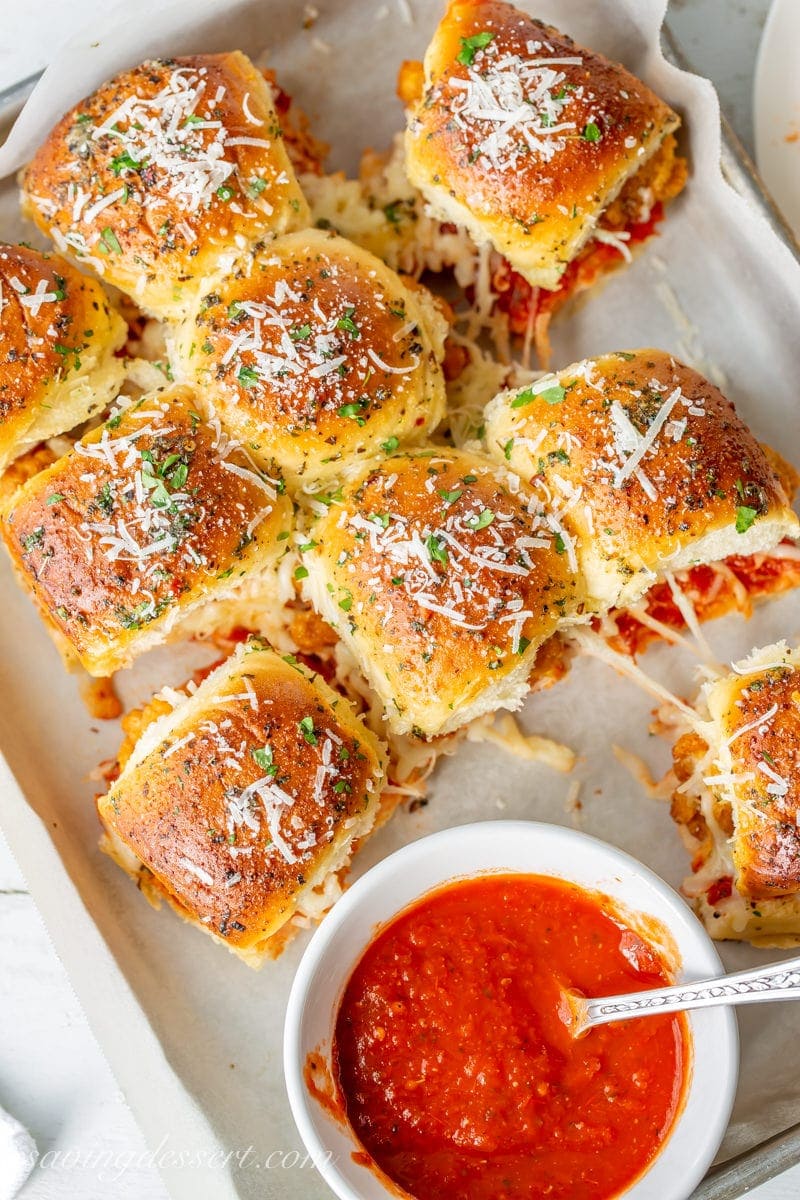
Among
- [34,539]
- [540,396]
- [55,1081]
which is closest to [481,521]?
[540,396]

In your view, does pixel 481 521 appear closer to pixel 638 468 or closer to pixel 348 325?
pixel 638 468

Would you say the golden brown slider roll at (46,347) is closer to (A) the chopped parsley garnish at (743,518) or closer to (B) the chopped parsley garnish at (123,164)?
(B) the chopped parsley garnish at (123,164)

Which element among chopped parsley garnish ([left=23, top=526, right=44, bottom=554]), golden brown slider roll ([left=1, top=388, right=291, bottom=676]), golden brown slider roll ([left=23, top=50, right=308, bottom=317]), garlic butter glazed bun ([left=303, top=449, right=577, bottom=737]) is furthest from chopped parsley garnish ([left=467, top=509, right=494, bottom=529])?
chopped parsley garnish ([left=23, top=526, right=44, bottom=554])

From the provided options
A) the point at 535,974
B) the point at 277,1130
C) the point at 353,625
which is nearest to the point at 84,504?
the point at 353,625

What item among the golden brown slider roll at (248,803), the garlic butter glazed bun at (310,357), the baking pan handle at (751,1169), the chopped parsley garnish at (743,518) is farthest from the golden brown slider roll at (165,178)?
the baking pan handle at (751,1169)

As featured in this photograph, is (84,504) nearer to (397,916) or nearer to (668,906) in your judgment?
(397,916)

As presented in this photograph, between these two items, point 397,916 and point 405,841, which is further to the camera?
point 405,841
